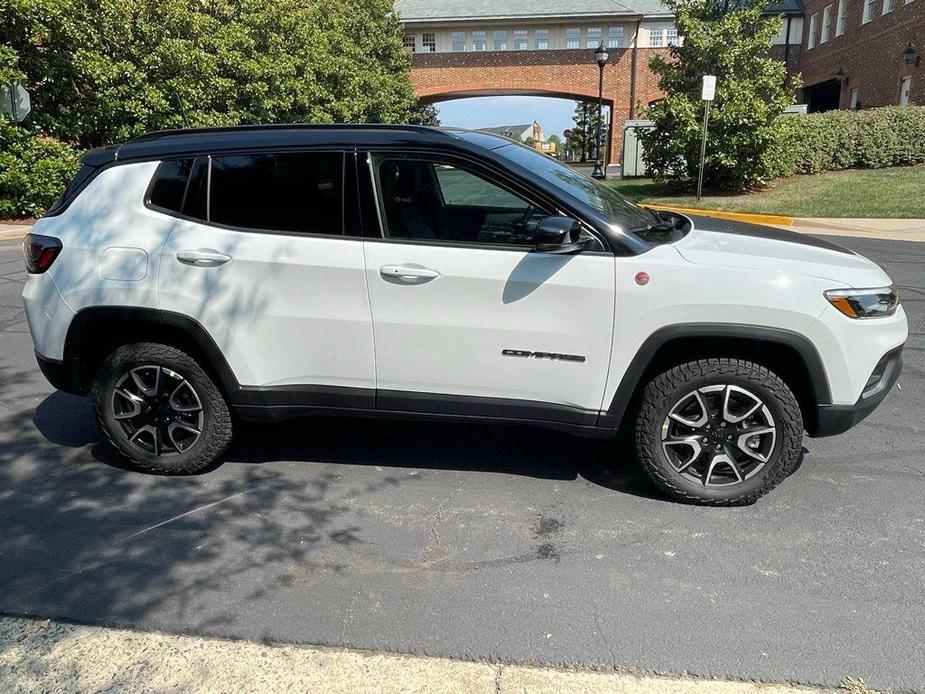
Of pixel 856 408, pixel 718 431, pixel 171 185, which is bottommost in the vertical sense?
pixel 718 431

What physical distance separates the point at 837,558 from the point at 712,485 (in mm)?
616

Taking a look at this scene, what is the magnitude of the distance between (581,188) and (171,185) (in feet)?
6.97

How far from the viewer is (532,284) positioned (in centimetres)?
328

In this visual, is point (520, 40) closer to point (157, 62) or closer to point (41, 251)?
point (157, 62)

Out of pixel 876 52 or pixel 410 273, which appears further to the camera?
pixel 876 52

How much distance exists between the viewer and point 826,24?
36375mm

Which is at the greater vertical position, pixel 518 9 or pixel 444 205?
pixel 518 9

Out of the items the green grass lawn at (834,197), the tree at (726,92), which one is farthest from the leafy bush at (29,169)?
the tree at (726,92)

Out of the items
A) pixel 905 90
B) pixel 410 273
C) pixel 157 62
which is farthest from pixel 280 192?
pixel 905 90

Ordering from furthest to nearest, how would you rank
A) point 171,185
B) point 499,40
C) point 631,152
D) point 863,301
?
point 499,40, point 631,152, point 171,185, point 863,301

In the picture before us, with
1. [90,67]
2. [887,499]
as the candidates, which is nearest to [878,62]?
[90,67]

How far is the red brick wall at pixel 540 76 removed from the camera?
127ft

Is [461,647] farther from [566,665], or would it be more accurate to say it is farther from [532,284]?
[532,284]

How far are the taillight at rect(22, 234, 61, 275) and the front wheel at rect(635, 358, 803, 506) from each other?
10.2 ft
